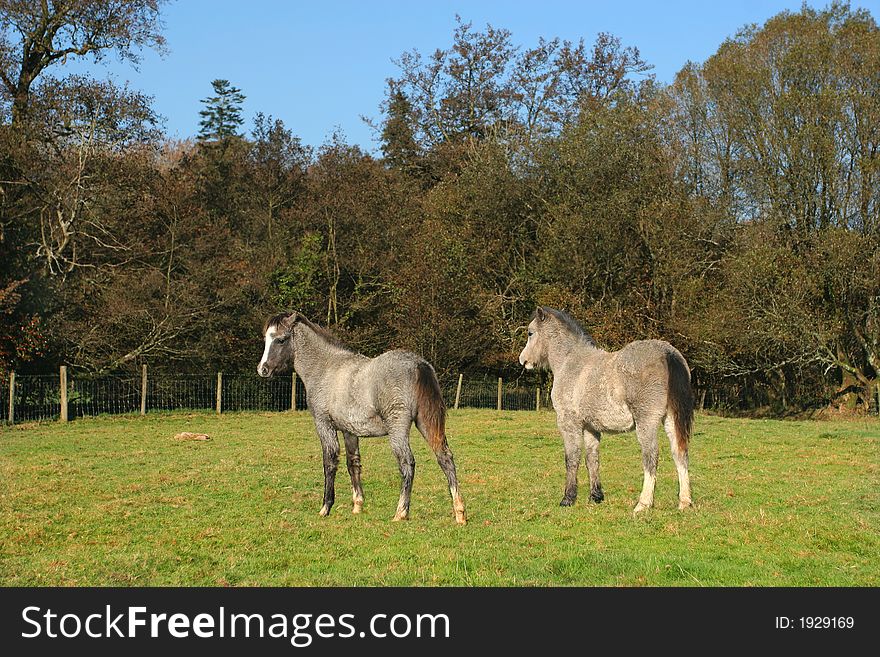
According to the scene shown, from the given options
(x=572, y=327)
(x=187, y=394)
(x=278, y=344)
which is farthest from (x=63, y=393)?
(x=572, y=327)

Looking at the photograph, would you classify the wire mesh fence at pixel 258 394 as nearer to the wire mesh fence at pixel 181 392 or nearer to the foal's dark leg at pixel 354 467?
the wire mesh fence at pixel 181 392

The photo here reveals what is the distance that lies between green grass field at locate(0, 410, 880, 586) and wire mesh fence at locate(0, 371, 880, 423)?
27.5 feet

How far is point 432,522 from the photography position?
10344mm

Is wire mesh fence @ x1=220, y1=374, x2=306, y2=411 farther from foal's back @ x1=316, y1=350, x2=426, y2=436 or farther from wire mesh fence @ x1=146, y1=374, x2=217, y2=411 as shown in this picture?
foal's back @ x1=316, y1=350, x2=426, y2=436

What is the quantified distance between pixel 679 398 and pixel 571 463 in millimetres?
1619

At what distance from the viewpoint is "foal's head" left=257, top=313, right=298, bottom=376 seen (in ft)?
36.9

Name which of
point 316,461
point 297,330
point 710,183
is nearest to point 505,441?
point 316,461

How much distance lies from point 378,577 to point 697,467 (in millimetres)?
9724

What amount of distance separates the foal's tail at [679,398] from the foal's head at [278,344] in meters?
4.54

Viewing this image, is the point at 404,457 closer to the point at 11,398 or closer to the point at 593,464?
the point at 593,464

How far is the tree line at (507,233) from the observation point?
104ft

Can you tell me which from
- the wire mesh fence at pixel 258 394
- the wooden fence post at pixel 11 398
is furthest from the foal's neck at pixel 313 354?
the wire mesh fence at pixel 258 394

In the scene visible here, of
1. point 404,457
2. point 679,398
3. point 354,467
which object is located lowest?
point 354,467

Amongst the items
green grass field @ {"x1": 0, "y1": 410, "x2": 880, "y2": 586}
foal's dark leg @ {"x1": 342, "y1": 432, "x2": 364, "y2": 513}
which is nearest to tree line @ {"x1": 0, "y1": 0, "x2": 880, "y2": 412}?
green grass field @ {"x1": 0, "y1": 410, "x2": 880, "y2": 586}
